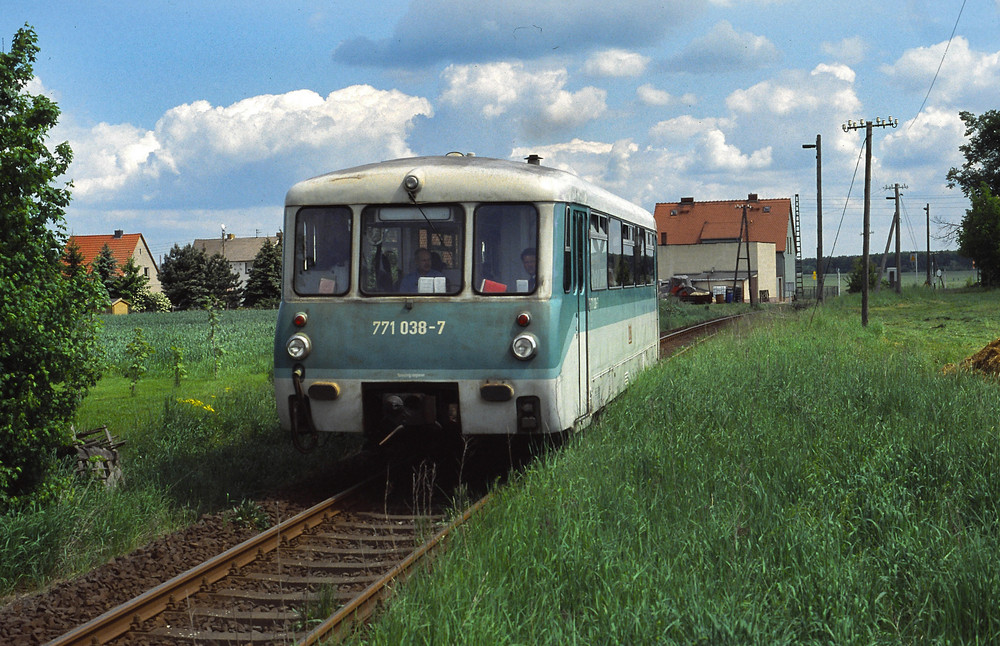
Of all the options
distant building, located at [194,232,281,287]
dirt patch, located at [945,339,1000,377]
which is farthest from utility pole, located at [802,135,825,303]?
distant building, located at [194,232,281,287]

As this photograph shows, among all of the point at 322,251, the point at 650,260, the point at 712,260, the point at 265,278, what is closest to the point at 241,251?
the point at 265,278

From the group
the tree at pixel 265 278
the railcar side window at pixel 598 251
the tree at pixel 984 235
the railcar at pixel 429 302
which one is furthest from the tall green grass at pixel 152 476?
the tree at pixel 984 235

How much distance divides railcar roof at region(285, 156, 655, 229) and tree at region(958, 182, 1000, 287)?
194 ft

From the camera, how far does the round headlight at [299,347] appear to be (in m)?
8.79

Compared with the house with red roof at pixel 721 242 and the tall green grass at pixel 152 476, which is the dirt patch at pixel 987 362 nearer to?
the tall green grass at pixel 152 476

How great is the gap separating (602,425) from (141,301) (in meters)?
67.2

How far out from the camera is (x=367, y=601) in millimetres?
5891

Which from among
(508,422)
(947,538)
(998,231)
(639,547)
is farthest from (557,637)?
(998,231)

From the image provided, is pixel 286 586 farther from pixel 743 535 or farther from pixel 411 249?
pixel 411 249

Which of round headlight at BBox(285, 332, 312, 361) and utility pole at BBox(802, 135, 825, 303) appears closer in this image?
round headlight at BBox(285, 332, 312, 361)

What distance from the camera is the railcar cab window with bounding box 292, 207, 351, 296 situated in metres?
8.91

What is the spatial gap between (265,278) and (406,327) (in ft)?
212

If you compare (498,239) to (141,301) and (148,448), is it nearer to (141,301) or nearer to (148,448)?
(148,448)

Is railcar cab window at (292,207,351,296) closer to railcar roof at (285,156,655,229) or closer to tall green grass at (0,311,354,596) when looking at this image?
railcar roof at (285,156,655,229)
